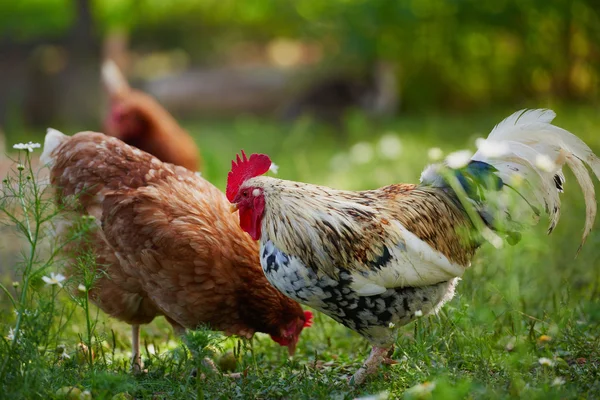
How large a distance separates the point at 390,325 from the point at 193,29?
1380 centimetres

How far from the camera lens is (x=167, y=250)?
3469mm

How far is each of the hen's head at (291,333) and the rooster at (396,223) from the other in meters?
0.42

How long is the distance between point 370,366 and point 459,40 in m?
9.02

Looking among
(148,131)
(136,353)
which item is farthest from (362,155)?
(136,353)

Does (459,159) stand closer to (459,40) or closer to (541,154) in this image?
(541,154)

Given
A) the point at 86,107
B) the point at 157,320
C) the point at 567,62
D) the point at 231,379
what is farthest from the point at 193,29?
the point at 231,379

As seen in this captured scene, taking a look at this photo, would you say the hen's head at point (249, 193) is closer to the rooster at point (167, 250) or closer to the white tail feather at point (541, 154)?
the rooster at point (167, 250)

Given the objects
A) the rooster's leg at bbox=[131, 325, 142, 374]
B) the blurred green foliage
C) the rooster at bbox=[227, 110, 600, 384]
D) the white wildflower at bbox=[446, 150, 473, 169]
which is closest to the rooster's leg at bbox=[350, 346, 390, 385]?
the rooster at bbox=[227, 110, 600, 384]

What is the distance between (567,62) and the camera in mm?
11453

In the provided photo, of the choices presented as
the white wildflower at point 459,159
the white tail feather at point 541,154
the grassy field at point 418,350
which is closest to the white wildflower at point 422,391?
the grassy field at point 418,350

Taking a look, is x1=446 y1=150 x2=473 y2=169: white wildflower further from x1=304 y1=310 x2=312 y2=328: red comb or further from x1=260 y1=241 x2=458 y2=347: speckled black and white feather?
x1=304 y1=310 x2=312 y2=328: red comb

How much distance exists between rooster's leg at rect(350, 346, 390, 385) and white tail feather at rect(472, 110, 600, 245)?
1002 mm

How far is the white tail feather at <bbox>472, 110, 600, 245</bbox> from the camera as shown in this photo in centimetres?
328

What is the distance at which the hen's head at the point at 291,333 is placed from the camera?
3.73 meters
